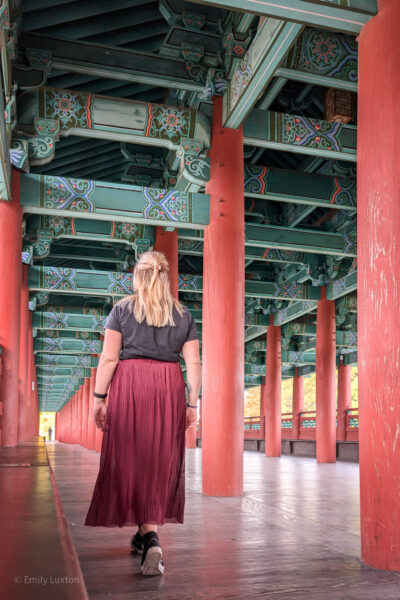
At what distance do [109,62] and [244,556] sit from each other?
5.73 m

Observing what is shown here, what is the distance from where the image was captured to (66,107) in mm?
7117

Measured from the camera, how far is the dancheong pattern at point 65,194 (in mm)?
7637

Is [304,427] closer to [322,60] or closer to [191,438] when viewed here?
[191,438]

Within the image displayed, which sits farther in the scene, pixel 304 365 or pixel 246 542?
pixel 304 365

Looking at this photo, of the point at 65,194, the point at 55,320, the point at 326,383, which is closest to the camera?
the point at 65,194

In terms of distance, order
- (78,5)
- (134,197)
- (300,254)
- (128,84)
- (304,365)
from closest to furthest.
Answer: (78,5) < (134,197) < (128,84) < (300,254) < (304,365)

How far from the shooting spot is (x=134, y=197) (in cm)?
789

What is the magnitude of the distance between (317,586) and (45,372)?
1122 inches

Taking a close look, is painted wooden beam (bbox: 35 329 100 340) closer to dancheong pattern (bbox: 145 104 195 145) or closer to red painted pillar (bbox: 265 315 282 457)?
red painted pillar (bbox: 265 315 282 457)

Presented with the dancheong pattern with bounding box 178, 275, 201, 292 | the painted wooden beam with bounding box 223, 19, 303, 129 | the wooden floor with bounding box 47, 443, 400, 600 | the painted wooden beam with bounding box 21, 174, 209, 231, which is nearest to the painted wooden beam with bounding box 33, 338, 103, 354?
the dancheong pattern with bounding box 178, 275, 201, 292

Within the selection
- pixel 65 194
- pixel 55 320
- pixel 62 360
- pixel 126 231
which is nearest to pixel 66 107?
pixel 65 194

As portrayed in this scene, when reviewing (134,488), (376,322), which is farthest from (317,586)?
(376,322)

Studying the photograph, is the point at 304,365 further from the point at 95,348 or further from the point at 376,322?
the point at 376,322

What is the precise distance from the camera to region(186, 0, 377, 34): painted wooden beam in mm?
3859
